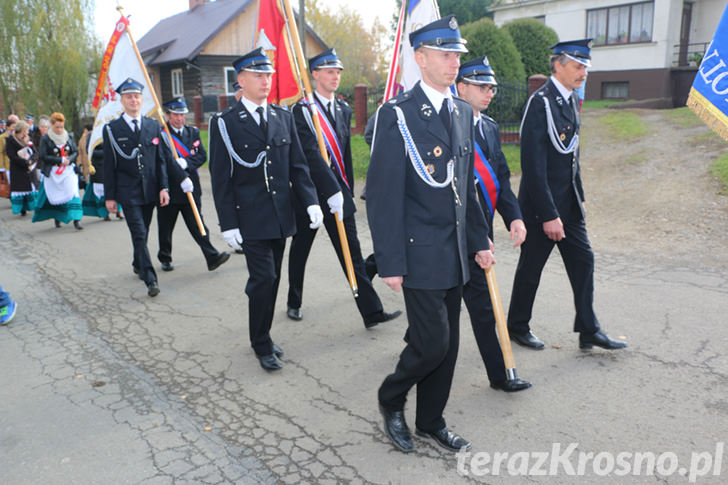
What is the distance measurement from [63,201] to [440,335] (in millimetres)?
8510

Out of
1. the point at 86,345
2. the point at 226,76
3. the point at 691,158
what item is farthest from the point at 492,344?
the point at 226,76

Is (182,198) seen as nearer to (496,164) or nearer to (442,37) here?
(496,164)

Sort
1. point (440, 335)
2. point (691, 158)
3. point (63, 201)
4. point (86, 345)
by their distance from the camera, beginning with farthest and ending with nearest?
point (691, 158) → point (63, 201) → point (86, 345) → point (440, 335)

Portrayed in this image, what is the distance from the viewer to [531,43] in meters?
18.6

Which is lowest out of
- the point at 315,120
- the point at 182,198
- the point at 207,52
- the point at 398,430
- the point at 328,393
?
the point at 328,393

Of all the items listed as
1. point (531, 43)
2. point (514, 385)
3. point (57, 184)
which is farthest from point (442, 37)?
point (531, 43)

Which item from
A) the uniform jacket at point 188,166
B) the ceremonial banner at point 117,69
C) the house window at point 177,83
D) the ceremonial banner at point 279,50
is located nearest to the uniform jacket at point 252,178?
the ceremonial banner at point 279,50

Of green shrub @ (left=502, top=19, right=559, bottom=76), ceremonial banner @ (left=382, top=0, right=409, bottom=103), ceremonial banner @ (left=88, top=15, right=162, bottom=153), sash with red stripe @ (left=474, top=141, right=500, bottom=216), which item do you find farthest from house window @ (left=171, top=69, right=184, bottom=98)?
sash with red stripe @ (left=474, top=141, right=500, bottom=216)

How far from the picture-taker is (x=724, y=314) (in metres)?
4.87

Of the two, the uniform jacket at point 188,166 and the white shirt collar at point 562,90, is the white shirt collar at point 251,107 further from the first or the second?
the uniform jacket at point 188,166

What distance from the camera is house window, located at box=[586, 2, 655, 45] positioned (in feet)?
76.0

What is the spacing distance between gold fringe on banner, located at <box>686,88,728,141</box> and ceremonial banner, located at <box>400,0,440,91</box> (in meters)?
2.03

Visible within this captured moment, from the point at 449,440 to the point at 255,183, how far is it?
2.19 metres

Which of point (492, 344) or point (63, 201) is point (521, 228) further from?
point (63, 201)
